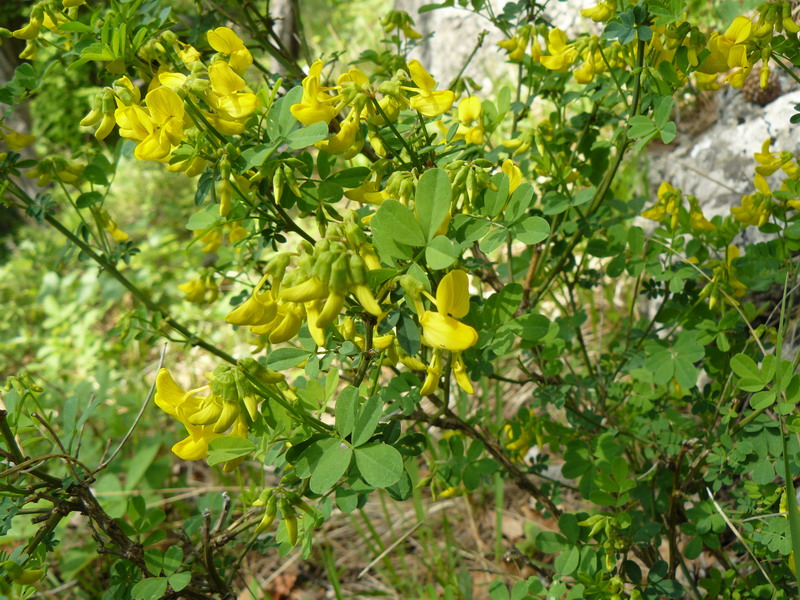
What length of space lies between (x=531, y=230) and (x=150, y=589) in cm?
80

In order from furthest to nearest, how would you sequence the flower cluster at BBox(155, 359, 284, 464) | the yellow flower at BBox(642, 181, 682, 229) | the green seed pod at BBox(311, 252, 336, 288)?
the yellow flower at BBox(642, 181, 682, 229) → the flower cluster at BBox(155, 359, 284, 464) → the green seed pod at BBox(311, 252, 336, 288)

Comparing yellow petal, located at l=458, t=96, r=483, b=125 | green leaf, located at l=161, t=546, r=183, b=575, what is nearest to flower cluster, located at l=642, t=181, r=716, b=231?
yellow petal, located at l=458, t=96, r=483, b=125

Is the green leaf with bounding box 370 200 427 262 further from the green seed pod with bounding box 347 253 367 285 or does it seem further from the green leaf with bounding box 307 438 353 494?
the green leaf with bounding box 307 438 353 494

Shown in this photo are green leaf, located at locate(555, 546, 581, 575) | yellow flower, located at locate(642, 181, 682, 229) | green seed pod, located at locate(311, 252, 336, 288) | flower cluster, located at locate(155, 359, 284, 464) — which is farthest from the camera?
yellow flower, located at locate(642, 181, 682, 229)

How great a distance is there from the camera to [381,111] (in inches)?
33.5

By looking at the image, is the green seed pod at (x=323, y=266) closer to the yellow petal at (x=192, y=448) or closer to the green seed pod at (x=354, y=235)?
the green seed pod at (x=354, y=235)

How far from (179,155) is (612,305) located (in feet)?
6.65

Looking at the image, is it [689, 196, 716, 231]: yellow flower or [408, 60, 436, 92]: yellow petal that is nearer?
[408, 60, 436, 92]: yellow petal

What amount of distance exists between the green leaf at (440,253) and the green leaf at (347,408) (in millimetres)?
199

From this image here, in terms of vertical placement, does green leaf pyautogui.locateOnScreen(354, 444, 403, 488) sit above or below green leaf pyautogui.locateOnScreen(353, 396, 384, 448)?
below

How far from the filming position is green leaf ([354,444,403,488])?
766 millimetres

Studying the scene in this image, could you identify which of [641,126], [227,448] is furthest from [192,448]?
[641,126]

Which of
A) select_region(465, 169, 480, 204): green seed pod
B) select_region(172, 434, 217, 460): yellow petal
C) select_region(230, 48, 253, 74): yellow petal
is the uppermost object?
select_region(230, 48, 253, 74): yellow petal

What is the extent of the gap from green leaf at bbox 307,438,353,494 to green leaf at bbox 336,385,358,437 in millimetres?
32
